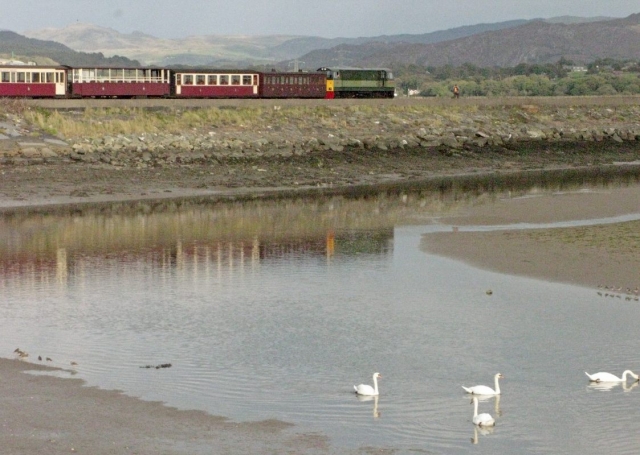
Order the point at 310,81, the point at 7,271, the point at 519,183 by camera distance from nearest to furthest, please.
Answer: the point at 7,271 < the point at 519,183 < the point at 310,81

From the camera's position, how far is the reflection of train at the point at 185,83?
6372 centimetres

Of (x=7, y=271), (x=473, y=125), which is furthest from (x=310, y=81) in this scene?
(x=7, y=271)

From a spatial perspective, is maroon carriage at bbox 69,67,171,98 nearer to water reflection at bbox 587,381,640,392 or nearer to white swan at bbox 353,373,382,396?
white swan at bbox 353,373,382,396

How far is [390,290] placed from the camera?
25484 mm

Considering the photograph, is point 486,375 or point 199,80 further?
point 199,80

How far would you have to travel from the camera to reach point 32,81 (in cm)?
6356

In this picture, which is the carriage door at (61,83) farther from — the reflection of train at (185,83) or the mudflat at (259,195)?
the mudflat at (259,195)

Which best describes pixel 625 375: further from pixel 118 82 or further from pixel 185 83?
pixel 185 83

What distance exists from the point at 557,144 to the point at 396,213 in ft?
93.3

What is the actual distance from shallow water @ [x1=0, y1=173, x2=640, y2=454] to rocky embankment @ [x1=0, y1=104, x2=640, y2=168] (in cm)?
1640

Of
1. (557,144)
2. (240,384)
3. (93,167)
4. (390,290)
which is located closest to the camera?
(240,384)

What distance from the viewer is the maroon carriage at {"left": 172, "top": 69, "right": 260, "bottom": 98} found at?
69.4 m

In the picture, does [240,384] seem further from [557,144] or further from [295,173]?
[557,144]

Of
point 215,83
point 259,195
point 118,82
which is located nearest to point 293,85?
point 215,83
